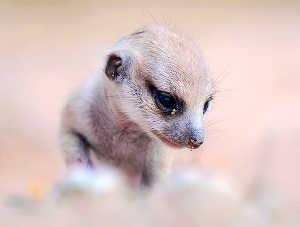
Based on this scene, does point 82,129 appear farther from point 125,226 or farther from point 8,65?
point 8,65

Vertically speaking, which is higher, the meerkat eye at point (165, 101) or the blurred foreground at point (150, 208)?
the meerkat eye at point (165, 101)

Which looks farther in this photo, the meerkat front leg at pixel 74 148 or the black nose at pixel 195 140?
the meerkat front leg at pixel 74 148

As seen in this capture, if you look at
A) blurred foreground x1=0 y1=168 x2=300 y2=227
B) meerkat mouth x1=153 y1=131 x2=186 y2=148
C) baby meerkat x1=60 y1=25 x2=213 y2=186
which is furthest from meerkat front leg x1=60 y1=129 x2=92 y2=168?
blurred foreground x1=0 y1=168 x2=300 y2=227

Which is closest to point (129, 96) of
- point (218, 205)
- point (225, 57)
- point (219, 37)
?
point (218, 205)

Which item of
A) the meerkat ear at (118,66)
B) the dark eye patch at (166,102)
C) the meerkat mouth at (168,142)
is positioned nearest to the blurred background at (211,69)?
the meerkat mouth at (168,142)

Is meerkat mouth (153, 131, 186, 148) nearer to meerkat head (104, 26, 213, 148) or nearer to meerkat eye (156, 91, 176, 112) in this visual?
meerkat head (104, 26, 213, 148)

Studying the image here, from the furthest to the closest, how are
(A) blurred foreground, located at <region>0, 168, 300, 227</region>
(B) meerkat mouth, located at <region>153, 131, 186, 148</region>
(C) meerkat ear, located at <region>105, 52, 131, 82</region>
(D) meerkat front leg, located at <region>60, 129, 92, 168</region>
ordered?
1. (D) meerkat front leg, located at <region>60, 129, 92, 168</region>
2. (C) meerkat ear, located at <region>105, 52, 131, 82</region>
3. (B) meerkat mouth, located at <region>153, 131, 186, 148</region>
4. (A) blurred foreground, located at <region>0, 168, 300, 227</region>

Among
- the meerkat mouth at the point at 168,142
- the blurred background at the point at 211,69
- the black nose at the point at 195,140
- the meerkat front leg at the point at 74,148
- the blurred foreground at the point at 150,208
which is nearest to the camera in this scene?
the blurred foreground at the point at 150,208

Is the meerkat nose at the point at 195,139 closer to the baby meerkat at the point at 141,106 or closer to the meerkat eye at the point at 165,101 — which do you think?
the baby meerkat at the point at 141,106
